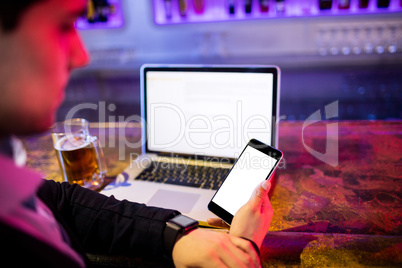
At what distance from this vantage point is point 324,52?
9.09ft

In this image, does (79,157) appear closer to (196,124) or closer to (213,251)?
(196,124)

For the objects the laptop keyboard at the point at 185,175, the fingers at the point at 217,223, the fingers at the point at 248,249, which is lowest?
the fingers at the point at 217,223

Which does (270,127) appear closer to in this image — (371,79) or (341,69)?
(341,69)

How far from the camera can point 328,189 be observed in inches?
35.9

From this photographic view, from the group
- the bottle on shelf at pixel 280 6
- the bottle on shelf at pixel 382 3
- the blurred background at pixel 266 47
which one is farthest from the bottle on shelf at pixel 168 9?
the bottle on shelf at pixel 382 3

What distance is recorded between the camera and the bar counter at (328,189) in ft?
2.19

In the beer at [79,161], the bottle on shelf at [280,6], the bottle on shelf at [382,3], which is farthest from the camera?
the bottle on shelf at [280,6]

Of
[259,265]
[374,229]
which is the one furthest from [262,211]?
[374,229]

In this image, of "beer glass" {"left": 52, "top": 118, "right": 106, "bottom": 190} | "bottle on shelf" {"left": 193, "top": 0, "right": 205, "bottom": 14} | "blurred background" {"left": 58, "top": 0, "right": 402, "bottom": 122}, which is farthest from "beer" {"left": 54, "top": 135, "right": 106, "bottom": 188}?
"bottle on shelf" {"left": 193, "top": 0, "right": 205, "bottom": 14}

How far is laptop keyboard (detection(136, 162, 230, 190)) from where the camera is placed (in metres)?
1.00

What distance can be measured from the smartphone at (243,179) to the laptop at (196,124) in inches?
4.6

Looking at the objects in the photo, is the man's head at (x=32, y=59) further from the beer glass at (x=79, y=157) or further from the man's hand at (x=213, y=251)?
the beer glass at (x=79, y=157)

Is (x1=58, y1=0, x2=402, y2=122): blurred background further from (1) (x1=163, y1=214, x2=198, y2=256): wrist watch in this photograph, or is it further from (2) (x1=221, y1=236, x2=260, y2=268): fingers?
(2) (x1=221, y1=236, x2=260, y2=268): fingers

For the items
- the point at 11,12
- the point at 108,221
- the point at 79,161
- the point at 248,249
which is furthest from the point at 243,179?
the point at 11,12
